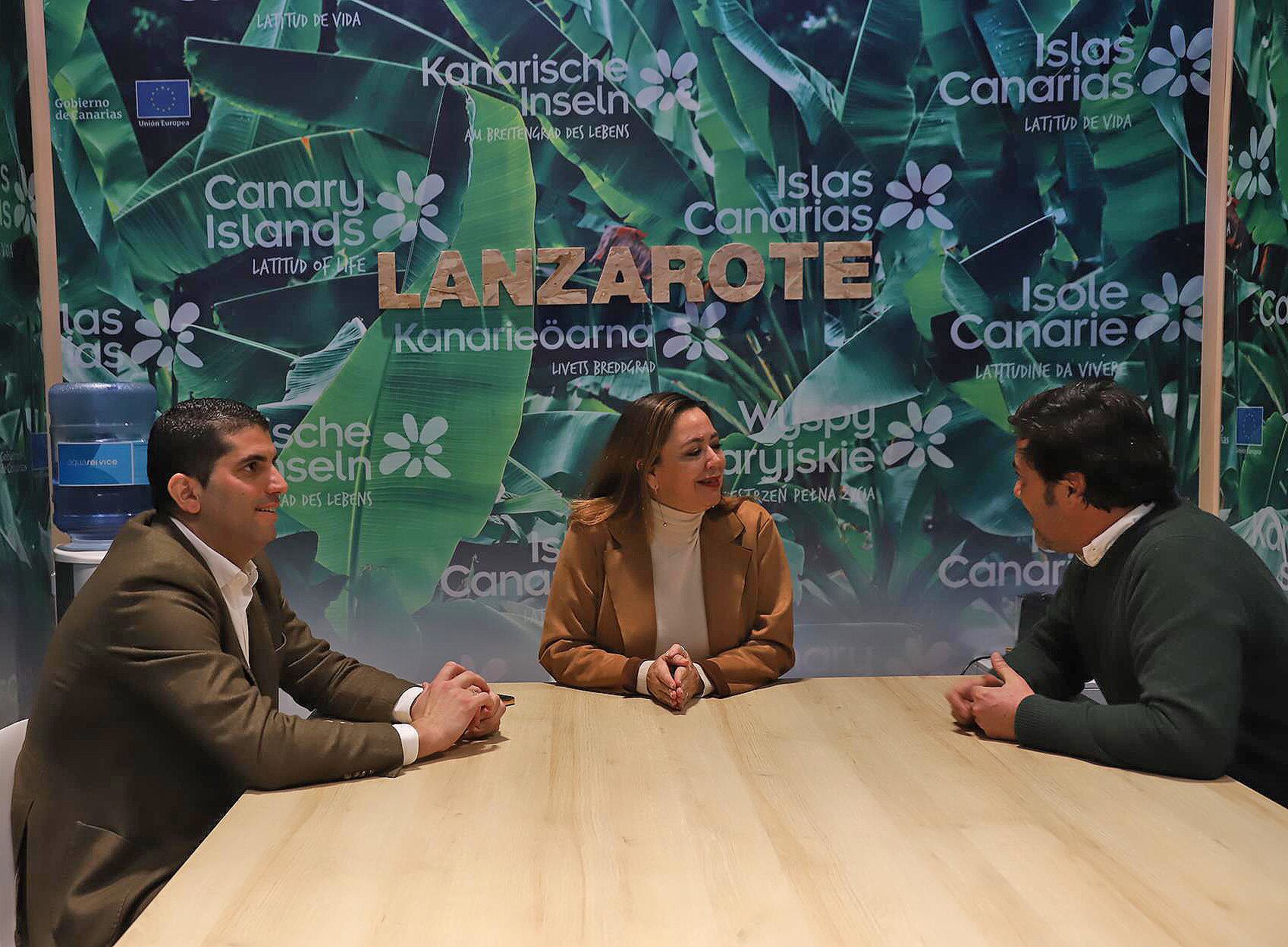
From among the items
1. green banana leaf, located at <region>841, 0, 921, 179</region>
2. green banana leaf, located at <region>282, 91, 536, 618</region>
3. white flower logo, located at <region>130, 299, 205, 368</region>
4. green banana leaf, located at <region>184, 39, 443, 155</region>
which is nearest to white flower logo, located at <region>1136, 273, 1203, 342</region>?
green banana leaf, located at <region>841, 0, 921, 179</region>

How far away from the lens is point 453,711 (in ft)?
6.64

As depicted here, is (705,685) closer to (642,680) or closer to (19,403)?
(642,680)

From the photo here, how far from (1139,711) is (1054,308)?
249 centimetres

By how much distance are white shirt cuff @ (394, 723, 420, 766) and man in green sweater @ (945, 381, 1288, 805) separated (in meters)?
1.03

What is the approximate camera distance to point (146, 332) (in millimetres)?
3984

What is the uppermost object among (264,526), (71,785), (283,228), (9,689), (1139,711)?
(283,228)

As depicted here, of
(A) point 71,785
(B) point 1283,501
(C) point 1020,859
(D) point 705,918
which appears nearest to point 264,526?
(A) point 71,785

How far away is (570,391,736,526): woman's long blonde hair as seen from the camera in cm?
281

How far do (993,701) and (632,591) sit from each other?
38.2 inches

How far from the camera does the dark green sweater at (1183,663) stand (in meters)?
1.84

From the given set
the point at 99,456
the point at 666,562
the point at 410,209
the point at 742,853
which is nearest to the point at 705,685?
the point at 666,562

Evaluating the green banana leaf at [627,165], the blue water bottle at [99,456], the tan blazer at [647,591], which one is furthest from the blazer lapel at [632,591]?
the blue water bottle at [99,456]

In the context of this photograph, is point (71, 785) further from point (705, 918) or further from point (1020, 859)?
point (1020, 859)

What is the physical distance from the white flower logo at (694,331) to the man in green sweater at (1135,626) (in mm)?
1862
